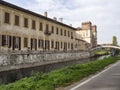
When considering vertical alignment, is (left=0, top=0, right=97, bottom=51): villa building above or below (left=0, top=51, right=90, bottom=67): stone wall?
above

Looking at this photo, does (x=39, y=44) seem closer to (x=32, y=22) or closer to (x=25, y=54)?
(x=32, y=22)

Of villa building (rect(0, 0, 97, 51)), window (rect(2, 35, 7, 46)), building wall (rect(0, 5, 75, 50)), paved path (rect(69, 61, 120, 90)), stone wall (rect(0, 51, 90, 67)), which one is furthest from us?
villa building (rect(0, 0, 97, 51))

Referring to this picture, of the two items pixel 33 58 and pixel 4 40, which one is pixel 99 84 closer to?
pixel 4 40

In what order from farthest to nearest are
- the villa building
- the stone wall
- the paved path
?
the villa building < the stone wall < the paved path

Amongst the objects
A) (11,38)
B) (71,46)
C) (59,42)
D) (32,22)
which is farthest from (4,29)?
(71,46)

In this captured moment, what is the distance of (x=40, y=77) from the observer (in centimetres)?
1609

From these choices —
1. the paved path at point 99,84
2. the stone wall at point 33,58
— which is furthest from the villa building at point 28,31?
the paved path at point 99,84

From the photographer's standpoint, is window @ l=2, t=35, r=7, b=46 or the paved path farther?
window @ l=2, t=35, r=7, b=46

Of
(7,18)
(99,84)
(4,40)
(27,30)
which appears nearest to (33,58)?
(4,40)

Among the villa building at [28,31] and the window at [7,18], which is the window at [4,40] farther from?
the window at [7,18]

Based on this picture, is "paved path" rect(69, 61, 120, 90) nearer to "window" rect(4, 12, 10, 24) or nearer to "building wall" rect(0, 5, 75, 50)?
"building wall" rect(0, 5, 75, 50)

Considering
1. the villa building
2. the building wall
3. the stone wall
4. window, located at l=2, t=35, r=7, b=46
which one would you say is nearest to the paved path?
the stone wall

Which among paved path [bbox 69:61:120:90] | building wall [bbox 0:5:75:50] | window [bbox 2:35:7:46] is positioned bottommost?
paved path [bbox 69:61:120:90]

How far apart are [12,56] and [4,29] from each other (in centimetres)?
502
